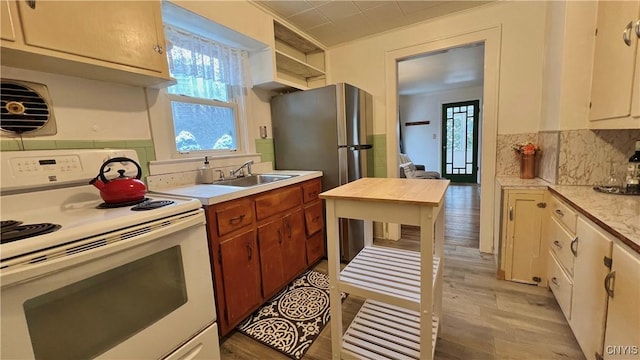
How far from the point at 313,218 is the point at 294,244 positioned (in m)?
0.33

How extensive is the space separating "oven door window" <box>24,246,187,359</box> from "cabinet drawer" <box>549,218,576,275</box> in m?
2.03

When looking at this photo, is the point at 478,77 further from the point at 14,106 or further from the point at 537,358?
the point at 14,106

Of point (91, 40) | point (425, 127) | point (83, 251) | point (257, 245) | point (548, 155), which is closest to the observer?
point (83, 251)

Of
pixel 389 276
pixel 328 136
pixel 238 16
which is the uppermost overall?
pixel 238 16

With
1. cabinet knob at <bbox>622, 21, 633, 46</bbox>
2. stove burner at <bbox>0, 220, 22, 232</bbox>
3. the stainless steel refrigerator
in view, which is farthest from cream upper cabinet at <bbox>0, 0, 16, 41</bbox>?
cabinet knob at <bbox>622, 21, 633, 46</bbox>

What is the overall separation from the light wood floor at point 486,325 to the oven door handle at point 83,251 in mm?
932

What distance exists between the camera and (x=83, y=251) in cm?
80

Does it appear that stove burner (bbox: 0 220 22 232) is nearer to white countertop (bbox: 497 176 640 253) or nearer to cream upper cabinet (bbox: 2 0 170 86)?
cream upper cabinet (bbox: 2 0 170 86)

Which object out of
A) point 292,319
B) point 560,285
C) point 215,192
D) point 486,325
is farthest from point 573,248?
point 215,192

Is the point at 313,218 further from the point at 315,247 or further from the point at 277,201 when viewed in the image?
the point at 277,201

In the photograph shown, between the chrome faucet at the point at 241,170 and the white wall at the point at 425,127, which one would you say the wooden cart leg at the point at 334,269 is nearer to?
the chrome faucet at the point at 241,170

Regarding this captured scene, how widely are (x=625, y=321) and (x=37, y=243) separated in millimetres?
1961

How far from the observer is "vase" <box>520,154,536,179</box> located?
224 cm

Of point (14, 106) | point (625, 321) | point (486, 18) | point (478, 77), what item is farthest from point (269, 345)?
point (478, 77)
